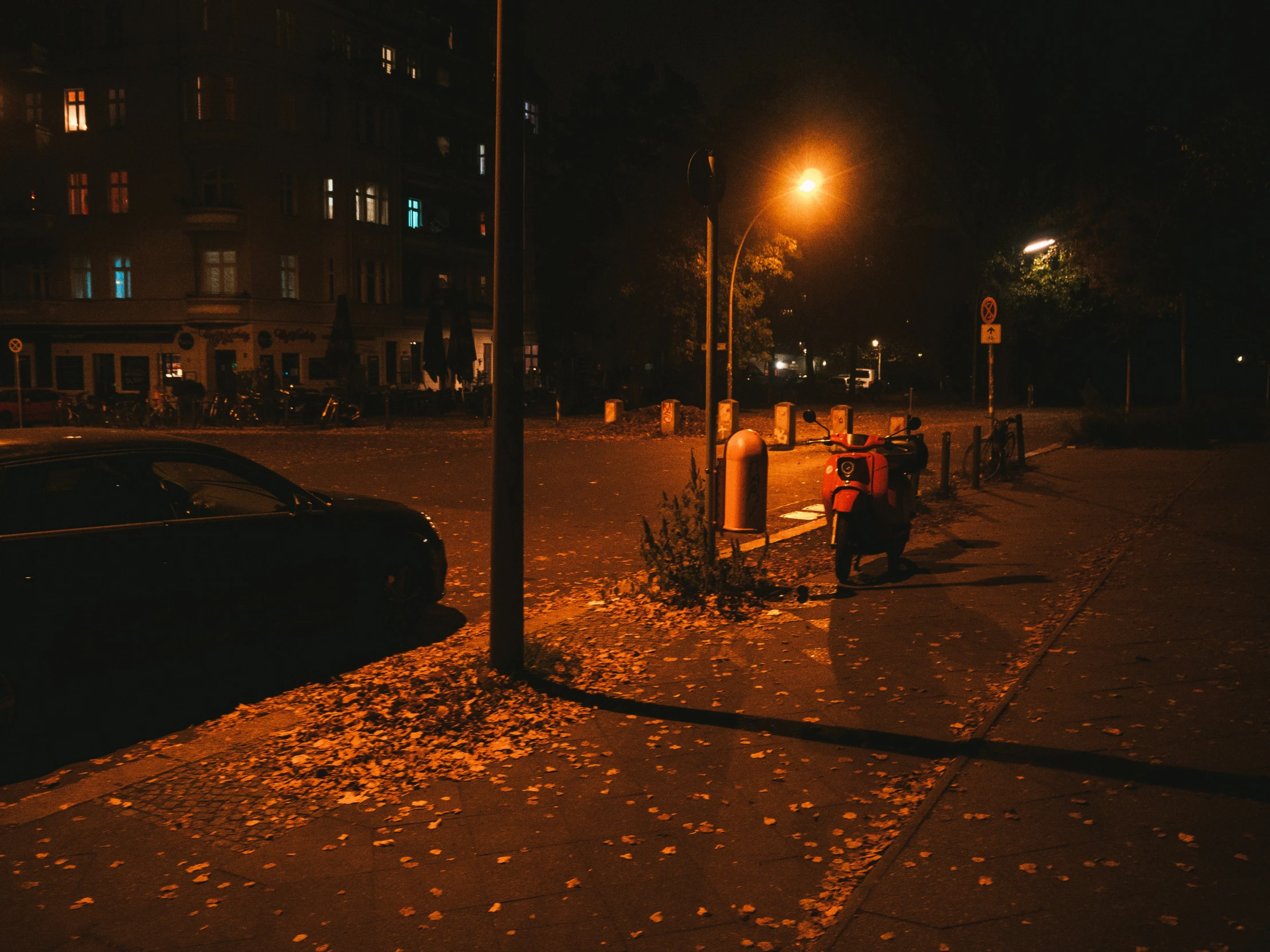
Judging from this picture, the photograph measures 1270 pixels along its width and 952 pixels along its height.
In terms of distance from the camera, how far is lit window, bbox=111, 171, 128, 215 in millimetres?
44656

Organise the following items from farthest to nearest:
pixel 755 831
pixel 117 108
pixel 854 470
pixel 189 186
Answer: pixel 117 108 < pixel 189 186 < pixel 854 470 < pixel 755 831

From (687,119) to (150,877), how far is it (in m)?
40.2

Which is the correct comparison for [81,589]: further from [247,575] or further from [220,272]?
[220,272]

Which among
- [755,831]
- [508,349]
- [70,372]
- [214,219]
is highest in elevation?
[214,219]

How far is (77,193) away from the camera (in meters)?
45.6

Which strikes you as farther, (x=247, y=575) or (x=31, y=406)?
(x=31, y=406)

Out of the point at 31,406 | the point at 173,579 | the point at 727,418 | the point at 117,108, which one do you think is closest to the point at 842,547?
the point at 173,579

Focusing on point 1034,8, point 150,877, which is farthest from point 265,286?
point 150,877

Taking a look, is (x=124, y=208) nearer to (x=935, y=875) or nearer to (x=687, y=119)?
(x=687, y=119)

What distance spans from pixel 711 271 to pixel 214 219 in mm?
39217

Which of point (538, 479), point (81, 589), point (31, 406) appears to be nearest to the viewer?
point (81, 589)

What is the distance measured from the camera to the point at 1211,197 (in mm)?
26797

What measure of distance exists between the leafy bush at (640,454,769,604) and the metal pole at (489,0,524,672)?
2.04 meters

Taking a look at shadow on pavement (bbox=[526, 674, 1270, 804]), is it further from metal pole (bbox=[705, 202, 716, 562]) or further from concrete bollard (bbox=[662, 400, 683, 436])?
concrete bollard (bbox=[662, 400, 683, 436])
